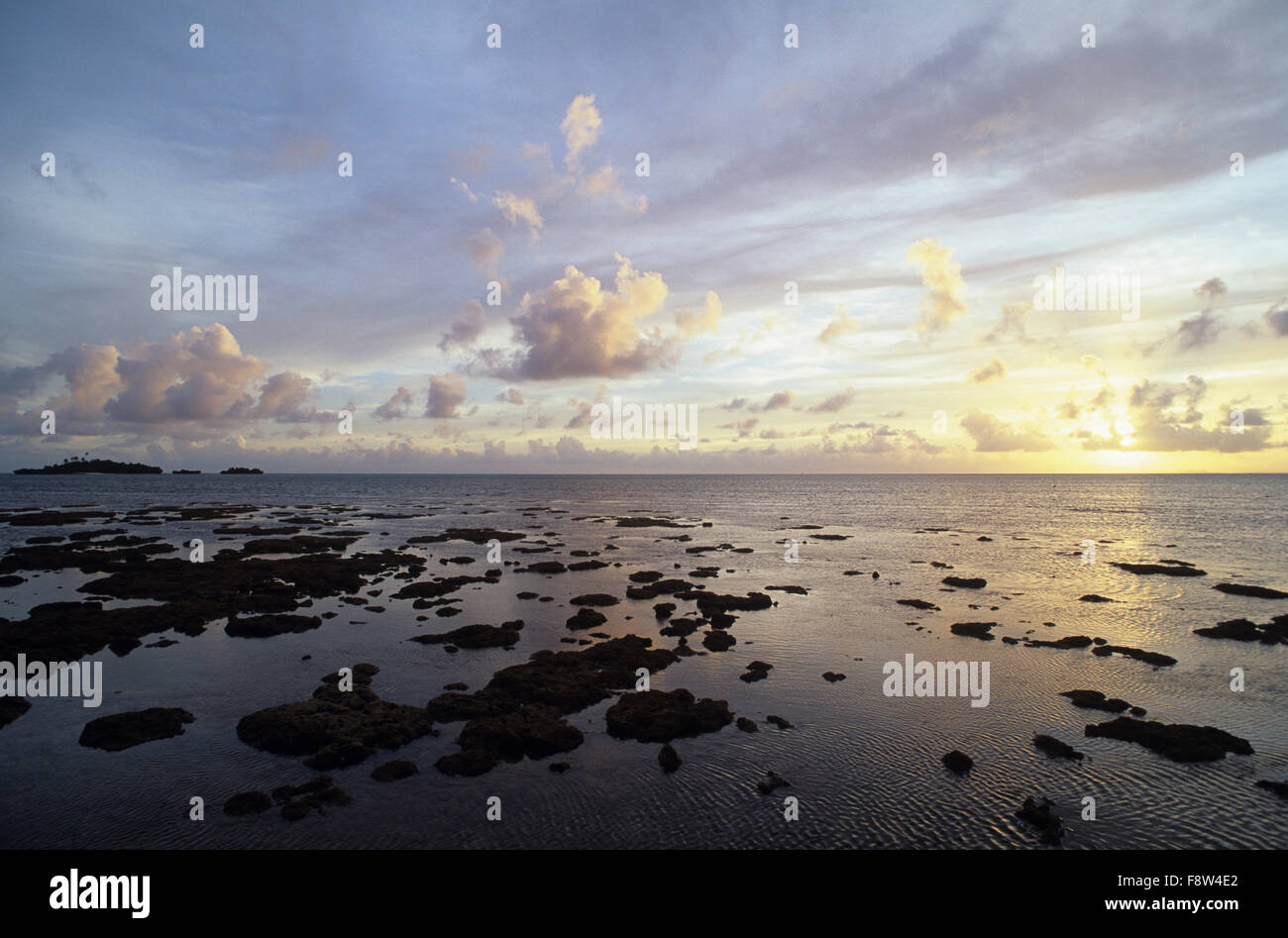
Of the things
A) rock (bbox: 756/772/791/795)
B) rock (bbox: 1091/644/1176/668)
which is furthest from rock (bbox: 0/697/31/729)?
rock (bbox: 1091/644/1176/668)

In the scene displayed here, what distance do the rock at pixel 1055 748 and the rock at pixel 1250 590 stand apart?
40350 millimetres

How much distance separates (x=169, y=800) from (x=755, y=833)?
54.3 ft

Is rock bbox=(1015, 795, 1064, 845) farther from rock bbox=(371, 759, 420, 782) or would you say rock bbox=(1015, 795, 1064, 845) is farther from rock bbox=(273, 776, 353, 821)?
rock bbox=(273, 776, 353, 821)

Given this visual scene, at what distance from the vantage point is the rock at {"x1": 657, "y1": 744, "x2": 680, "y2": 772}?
19641mm

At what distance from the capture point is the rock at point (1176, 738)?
20.4m

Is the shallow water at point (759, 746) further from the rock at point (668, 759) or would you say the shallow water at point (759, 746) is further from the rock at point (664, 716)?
the rock at point (664, 716)

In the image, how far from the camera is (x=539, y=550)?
2773 inches

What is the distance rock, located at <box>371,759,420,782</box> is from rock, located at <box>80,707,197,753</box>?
860 centimetres

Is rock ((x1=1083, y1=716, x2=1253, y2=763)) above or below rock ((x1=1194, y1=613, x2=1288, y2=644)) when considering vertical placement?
above

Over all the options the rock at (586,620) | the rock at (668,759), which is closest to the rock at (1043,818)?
the rock at (668,759)

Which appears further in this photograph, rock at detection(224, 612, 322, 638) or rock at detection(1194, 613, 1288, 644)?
rock at detection(1194, 613, 1288, 644)
